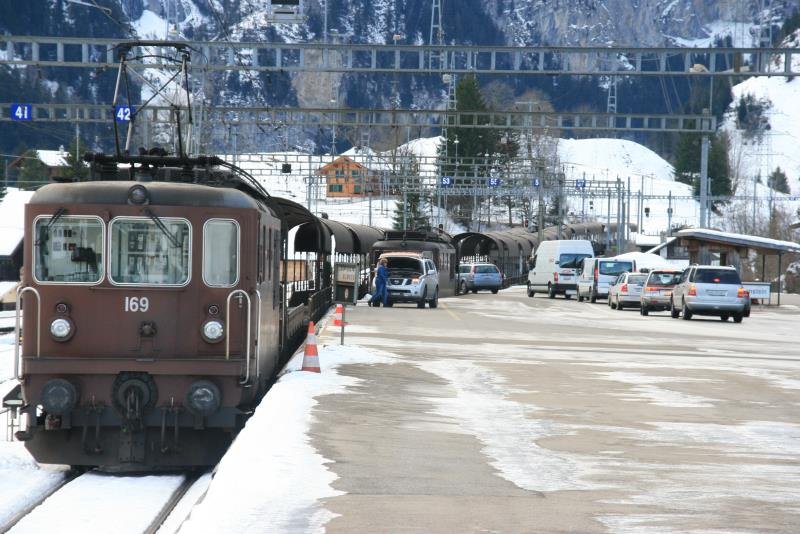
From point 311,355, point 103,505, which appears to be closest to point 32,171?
point 311,355

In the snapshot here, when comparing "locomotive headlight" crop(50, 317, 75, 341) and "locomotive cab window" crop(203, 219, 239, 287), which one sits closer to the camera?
"locomotive headlight" crop(50, 317, 75, 341)

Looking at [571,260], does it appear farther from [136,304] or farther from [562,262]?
[136,304]

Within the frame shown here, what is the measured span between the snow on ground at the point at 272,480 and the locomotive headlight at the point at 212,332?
0.83 metres

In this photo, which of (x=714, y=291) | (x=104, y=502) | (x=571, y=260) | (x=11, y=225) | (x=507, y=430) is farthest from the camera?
(x=571, y=260)

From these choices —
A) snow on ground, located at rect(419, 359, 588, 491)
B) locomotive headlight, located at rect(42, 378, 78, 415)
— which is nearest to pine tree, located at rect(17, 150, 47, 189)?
snow on ground, located at rect(419, 359, 588, 491)

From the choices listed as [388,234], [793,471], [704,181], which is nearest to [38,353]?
[793,471]

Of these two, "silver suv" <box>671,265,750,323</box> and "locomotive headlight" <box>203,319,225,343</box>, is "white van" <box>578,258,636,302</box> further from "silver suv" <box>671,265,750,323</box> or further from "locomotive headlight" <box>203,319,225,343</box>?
"locomotive headlight" <box>203,319,225,343</box>

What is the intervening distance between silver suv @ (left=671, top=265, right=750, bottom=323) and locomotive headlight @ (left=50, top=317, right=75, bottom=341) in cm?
2926

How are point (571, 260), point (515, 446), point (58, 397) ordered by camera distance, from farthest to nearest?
point (571, 260) → point (58, 397) → point (515, 446)

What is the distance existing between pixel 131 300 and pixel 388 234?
42.2 metres

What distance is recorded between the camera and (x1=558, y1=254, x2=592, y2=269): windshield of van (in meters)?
58.2

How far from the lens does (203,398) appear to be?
39.9 feet

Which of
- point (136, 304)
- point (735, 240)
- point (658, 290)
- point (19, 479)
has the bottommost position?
point (19, 479)

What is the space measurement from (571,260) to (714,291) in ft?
62.4
